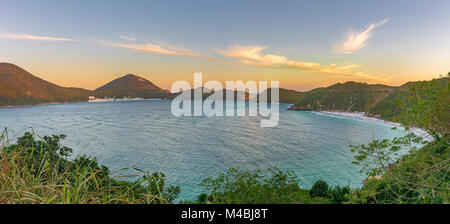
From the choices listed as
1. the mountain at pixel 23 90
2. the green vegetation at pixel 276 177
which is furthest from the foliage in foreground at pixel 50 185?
the mountain at pixel 23 90

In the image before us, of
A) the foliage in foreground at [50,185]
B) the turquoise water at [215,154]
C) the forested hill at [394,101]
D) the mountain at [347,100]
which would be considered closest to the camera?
the foliage in foreground at [50,185]

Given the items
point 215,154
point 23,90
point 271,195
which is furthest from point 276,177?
point 23,90

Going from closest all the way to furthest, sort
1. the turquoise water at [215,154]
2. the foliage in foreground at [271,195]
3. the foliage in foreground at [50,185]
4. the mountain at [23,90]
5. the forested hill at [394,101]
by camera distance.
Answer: the foliage in foreground at [50,185]
the forested hill at [394,101]
the foliage in foreground at [271,195]
the turquoise water at [215,154]
the mountain at [23,90]

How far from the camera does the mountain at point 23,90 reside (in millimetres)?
120062

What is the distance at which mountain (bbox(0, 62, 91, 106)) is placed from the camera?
394 feet

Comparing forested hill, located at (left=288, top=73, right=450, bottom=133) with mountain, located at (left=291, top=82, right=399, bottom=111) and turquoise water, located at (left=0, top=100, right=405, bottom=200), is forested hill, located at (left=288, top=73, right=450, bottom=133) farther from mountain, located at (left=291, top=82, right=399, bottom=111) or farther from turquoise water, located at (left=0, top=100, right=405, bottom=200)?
turquoise water, located at (left=0, top=100, right=405, bottom=200)

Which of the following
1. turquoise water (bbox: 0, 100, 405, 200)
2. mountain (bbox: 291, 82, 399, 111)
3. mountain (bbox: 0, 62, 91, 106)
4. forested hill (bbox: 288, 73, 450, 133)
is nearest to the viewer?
forested hill (bbox: 288, 73, 450, 133)

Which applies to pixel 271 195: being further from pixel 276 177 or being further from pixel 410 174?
pixel 410 174

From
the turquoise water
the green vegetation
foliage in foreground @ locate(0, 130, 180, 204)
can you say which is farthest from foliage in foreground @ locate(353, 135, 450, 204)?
the turquoise water

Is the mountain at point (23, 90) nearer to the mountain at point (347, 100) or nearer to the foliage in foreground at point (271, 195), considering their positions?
the foliage in foreground at point (271, 195)

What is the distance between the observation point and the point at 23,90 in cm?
12538

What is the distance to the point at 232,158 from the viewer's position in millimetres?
32531

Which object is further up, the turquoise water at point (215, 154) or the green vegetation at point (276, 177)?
the green vegetation at point (276, 177)

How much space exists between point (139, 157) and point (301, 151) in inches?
1233
